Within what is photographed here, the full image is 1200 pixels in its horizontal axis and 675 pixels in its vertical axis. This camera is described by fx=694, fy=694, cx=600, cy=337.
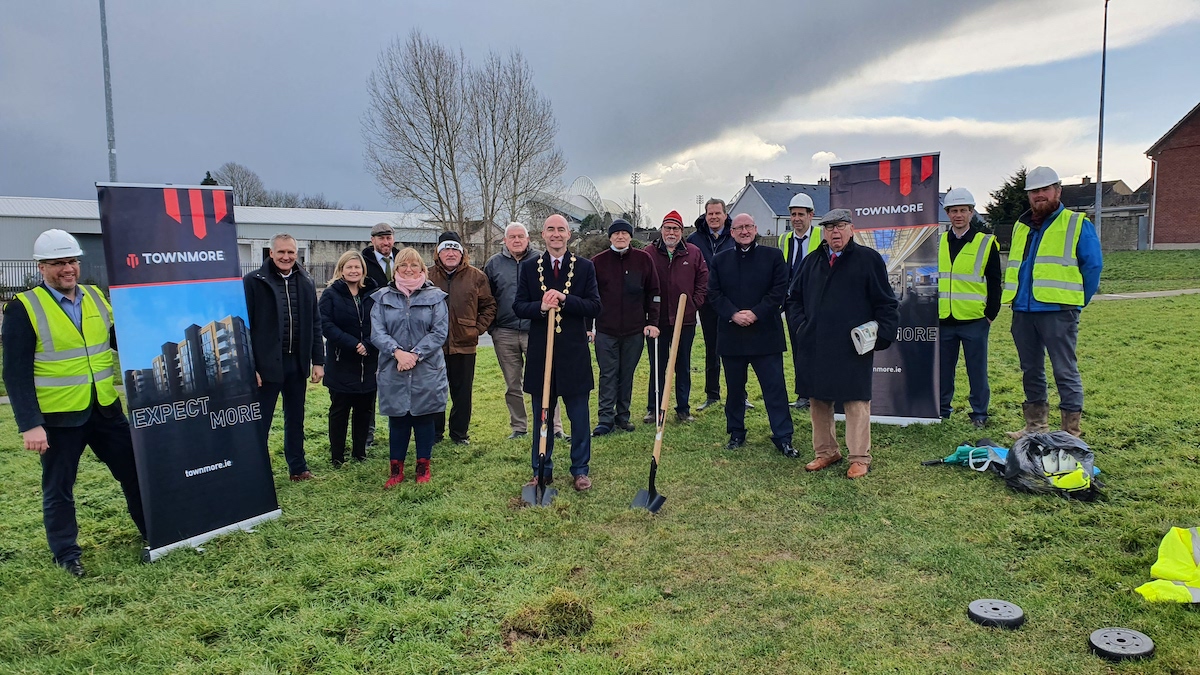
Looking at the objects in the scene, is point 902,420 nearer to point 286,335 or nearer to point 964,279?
point 964,279

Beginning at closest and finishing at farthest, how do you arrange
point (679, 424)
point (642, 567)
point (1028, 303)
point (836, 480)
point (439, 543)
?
point (642, 567)
point (439, 543)
point (836, 480)
point (1028, 303)
point (679, 424)

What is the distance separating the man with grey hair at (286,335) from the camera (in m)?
5.40

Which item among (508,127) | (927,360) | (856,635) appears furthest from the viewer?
(508,127)

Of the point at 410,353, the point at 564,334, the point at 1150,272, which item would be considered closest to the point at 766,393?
the point at 564,334

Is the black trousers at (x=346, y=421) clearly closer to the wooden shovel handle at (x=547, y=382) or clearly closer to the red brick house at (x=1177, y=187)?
the wooden shovel handle at (x=547, y=382)

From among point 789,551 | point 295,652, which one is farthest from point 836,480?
point 295,652

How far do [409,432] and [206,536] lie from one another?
1588mm

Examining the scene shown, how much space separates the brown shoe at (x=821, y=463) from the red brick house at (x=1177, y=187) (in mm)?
39618

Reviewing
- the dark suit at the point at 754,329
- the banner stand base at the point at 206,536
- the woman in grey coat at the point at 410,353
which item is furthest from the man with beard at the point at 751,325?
the banner stand base at the point at 206,536

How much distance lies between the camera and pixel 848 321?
535 cm

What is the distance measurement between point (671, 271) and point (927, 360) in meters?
2.63

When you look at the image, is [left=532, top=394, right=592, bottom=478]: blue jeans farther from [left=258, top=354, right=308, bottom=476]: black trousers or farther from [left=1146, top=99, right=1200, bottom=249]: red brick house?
[left=1146, top=99, right=1200, bottom=249]: red brick house

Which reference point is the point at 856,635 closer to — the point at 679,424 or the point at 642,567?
the point at 642,567

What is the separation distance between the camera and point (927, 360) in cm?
666
